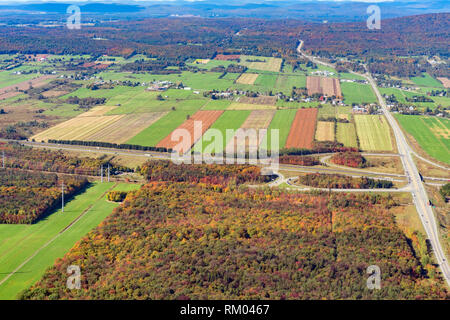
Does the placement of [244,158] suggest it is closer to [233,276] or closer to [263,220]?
[263,220]

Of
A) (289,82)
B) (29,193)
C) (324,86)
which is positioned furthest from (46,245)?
(289,82)

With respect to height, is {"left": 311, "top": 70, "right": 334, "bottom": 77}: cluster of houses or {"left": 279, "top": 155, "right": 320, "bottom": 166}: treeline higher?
{"left": 311, "top": 70, "right": 334, "bottom": 77}: cluster of houses

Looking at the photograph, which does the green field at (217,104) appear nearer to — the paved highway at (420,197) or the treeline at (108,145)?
the treeline at (108,145)

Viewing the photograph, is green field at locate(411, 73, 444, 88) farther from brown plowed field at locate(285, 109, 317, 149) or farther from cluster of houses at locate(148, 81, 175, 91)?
cluster of houses at locate(148, 81, 175, 91)

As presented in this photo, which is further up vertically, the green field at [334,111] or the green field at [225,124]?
the green field at [334,111]

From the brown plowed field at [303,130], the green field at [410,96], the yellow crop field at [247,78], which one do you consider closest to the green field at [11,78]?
the yellow crop field at [247,78]

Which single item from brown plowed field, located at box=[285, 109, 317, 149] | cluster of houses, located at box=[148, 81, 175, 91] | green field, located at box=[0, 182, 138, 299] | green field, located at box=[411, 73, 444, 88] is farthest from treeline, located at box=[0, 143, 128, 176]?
green field, located at box=[411, 73, 444, 88]

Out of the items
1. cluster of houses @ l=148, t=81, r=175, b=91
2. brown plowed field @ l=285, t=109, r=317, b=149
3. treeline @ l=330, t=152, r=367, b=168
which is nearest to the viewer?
treeline @ l=330, t=152, r=367, b=168
